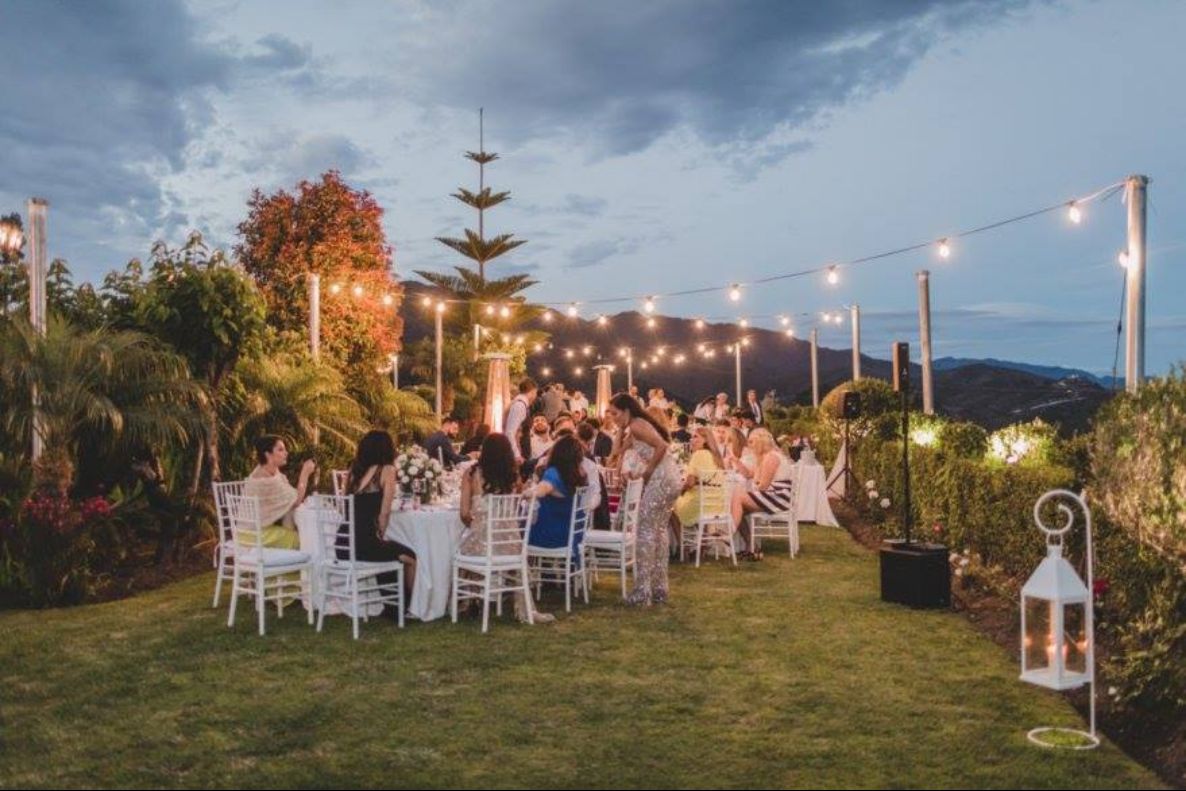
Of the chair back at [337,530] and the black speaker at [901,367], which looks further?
the black speaker at [901,367]

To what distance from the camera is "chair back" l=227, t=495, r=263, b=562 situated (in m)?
7.01

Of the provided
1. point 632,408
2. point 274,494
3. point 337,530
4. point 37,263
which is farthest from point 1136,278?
point 37,263

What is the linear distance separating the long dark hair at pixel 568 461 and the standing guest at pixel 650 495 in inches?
19.2

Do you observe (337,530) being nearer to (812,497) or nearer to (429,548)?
(429,548)

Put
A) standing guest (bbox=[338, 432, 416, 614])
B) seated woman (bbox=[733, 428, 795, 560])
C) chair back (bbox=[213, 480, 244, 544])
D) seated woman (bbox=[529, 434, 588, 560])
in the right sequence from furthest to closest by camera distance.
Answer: seated woman (bbox=[733, 428, 795, 560])
chair back (bbox=[213, 480, 244, 544])
seated woman (bbox=[529, 434, 588, 560])
standing guest (bbox=[338, 432, 416, 614])

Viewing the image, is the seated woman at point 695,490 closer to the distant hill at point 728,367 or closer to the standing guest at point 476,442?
the standing guest at point 476,442

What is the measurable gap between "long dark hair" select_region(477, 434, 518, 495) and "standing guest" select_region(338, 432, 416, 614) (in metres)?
0.62

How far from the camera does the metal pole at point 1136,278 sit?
8.37 meters

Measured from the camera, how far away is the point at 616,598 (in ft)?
27.2

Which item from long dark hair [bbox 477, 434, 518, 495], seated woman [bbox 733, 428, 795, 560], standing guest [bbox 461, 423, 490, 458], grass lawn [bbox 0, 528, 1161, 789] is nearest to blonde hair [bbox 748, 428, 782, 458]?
seated woman [bbox 733, 428, 795, 560]

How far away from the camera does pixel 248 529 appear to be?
7234 mm

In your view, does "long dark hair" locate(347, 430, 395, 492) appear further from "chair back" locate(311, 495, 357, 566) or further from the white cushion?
the white cushion

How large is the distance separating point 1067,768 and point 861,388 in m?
11.8

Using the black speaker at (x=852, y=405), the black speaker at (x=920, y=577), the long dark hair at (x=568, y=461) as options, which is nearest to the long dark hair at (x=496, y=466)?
the long dark hair at (x=568, y=461)
